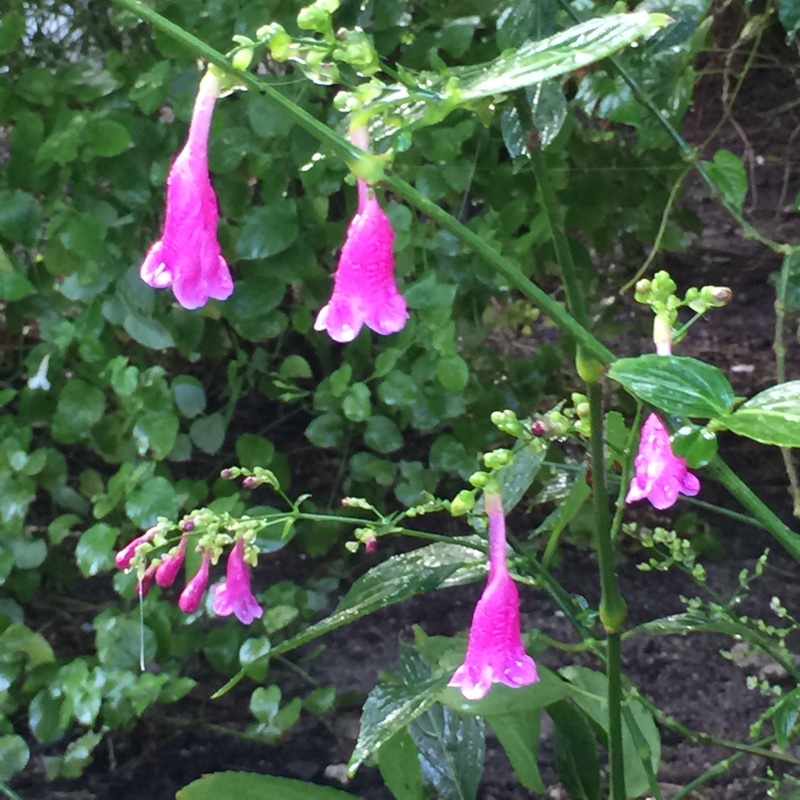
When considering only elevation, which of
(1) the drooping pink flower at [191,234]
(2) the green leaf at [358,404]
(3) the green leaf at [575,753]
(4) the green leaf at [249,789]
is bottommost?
(3) the green leaf at [575,753]

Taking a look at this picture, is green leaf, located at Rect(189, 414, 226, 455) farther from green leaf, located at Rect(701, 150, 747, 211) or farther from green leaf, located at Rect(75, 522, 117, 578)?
green leaf, located at Rect(701, 150, 747, 211)

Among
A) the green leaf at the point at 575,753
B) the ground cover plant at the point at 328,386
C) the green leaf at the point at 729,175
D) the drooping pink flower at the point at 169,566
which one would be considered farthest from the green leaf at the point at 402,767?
the green leaf at the point at 729,175

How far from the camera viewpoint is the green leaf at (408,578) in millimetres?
584

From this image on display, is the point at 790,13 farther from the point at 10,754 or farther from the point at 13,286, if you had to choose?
the point at 10,754

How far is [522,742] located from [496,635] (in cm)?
35

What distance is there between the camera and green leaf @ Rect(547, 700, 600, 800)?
2.55 feet

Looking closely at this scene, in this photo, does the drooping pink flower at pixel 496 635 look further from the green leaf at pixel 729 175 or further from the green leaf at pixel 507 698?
the green leaf at pixel 729 175

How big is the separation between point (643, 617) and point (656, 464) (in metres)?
0.80

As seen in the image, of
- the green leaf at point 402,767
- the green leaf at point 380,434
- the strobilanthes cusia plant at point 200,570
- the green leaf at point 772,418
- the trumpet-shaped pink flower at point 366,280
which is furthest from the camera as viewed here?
the green leaf at point 380,434

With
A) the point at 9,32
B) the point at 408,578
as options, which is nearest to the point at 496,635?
the point at 408,578

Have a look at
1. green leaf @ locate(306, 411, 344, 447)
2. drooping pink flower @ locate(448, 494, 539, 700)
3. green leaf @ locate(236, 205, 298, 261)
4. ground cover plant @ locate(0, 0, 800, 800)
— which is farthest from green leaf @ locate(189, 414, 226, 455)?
drooping pink flower @ locate(448, 494, 539, 700)

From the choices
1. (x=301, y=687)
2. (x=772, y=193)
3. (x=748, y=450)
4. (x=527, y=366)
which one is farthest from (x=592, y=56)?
(x=772, y=193)

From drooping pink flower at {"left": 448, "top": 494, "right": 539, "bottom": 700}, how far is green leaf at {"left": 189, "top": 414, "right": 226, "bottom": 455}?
573mm

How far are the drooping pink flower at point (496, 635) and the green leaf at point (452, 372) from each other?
397mm
